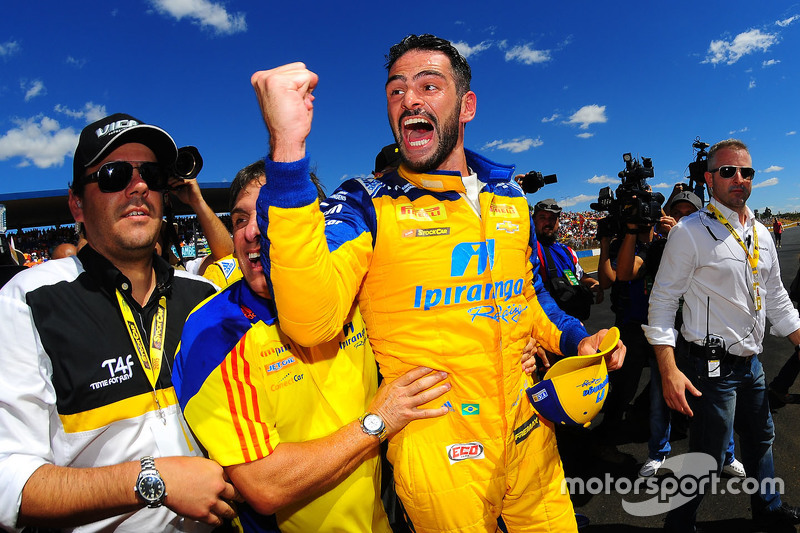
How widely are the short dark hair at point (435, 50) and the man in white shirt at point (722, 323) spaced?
2.14 m

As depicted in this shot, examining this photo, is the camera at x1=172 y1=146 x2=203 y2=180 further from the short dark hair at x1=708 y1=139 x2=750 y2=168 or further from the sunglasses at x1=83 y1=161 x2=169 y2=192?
the short dark hair at x1=708 y1=139 x2=750 y2=168

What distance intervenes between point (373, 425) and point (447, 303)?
52 cm

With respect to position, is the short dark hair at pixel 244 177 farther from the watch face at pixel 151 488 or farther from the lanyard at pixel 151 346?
the watch face at pixel 151 488

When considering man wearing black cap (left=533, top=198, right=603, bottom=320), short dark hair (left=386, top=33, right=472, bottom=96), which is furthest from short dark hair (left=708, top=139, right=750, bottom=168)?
short dark hair (left=386, top=33, right=472, bottom=96)

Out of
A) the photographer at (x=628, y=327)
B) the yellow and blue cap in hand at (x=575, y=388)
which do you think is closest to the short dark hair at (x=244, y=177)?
the yellow and blue cap in hand at (x=575, y=388)

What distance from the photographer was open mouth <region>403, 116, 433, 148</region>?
175 centimetres

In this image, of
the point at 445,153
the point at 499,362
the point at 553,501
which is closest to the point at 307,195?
the point at 445,153

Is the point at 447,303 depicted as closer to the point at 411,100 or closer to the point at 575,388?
the point at 575,388

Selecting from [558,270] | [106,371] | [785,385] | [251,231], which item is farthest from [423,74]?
[785,385]

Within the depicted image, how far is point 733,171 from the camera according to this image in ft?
9.82

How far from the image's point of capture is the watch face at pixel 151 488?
1303mm

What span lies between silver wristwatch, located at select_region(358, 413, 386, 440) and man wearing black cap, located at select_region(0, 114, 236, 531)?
470mm

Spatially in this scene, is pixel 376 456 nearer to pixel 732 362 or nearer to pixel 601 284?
pixel 732 362

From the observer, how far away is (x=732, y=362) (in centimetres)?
286
